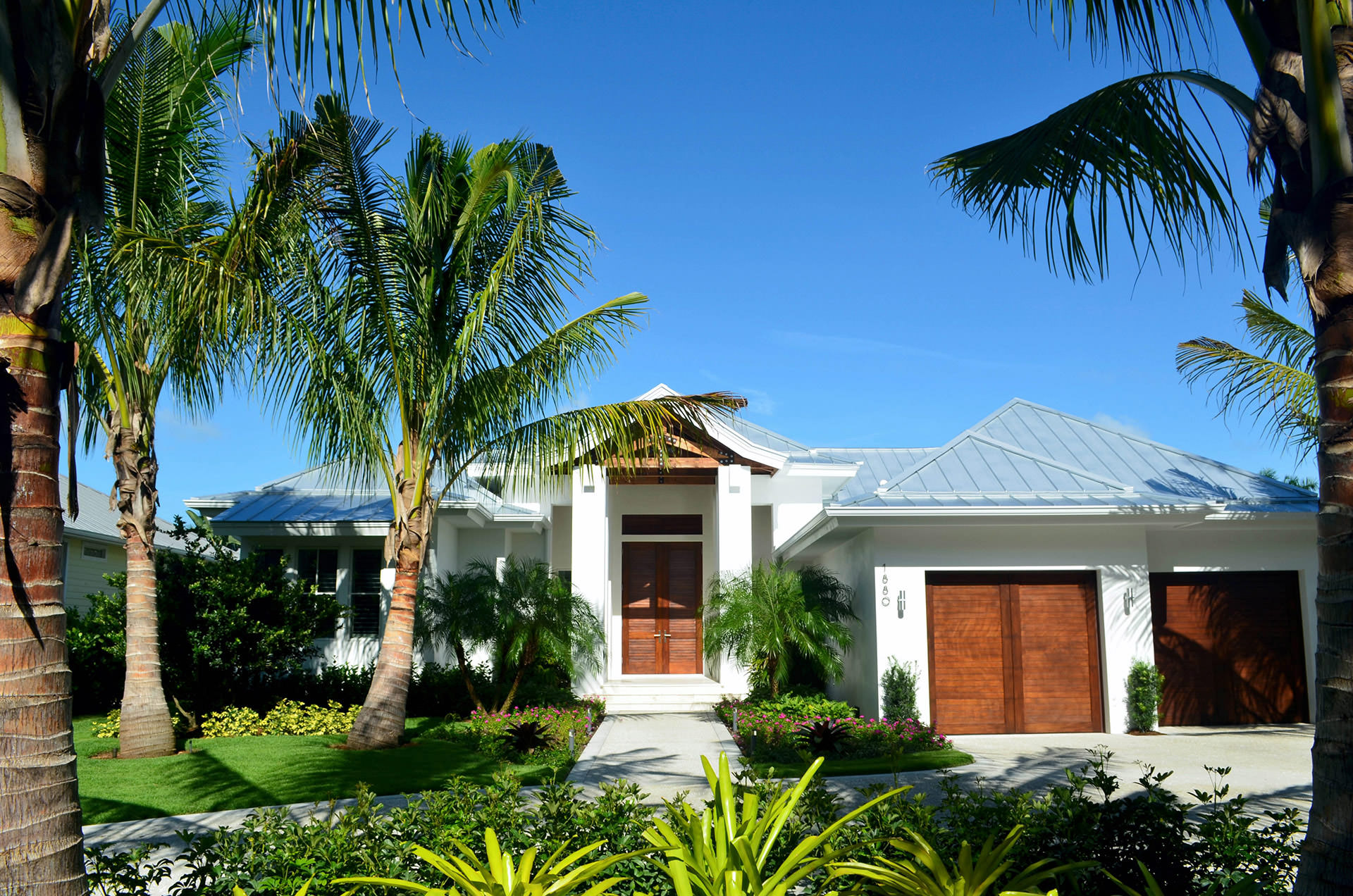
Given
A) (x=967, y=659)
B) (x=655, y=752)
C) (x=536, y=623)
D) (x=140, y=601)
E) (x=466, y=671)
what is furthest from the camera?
(x=466, y=671)

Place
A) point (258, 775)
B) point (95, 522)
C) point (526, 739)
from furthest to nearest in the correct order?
point (95, 522) < point (526, 739) < point (258, 775)

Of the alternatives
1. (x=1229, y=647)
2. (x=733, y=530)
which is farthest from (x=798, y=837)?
(x=733, y=530)

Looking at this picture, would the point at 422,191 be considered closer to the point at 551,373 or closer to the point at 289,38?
the point at 551,373

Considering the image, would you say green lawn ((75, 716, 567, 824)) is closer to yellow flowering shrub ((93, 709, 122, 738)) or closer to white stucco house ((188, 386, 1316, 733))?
yellow flowering shrub ((93, 709, 122, 738))

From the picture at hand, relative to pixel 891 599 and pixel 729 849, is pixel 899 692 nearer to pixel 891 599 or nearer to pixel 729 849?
pixel 891 599

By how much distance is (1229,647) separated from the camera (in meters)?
14.4

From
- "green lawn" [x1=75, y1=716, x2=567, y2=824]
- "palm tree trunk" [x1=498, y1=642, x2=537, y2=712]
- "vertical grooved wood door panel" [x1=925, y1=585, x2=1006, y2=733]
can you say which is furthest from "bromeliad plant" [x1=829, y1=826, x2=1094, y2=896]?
"palm tree trunk" [x1=498, y1=642, x2=537, y2=712]

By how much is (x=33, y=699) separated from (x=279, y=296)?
8.90m

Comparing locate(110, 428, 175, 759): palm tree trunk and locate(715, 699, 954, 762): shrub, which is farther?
locate(715, 699, 954, 762): shrub

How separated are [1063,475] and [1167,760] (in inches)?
178

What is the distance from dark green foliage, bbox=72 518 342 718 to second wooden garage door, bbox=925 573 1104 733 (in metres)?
10.4

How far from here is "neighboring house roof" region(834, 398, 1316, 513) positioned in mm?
→ 13305

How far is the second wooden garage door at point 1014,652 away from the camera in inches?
539

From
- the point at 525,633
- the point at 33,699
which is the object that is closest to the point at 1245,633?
the point at 525,633
